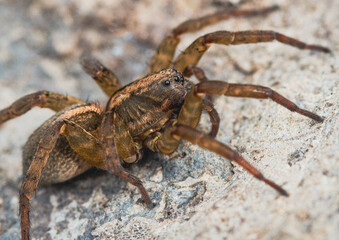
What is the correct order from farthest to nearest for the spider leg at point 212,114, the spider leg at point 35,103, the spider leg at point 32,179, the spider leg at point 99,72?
1. the spider leg at point 99,72
2. the spider leg at point 35,103
3. the spider leg at point 212,114
4. the spider leg at point 32,179

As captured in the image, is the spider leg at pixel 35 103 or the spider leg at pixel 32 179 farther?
the spider leg at pixel 35 103

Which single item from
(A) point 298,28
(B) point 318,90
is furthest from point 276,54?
(B) point 318,90

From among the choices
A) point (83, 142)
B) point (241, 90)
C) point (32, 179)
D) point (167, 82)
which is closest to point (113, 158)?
point (83, 142)

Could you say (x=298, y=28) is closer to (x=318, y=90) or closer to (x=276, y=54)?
(x=276, y=54)

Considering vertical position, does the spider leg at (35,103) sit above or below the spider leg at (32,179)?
above

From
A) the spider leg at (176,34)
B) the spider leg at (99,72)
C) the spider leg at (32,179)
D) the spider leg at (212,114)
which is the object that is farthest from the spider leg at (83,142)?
the spider leg at (176,34)

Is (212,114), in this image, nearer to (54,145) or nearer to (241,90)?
(241,90)

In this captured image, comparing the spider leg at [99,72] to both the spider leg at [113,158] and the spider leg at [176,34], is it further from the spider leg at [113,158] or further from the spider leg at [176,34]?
the spider leg at [113,158]
